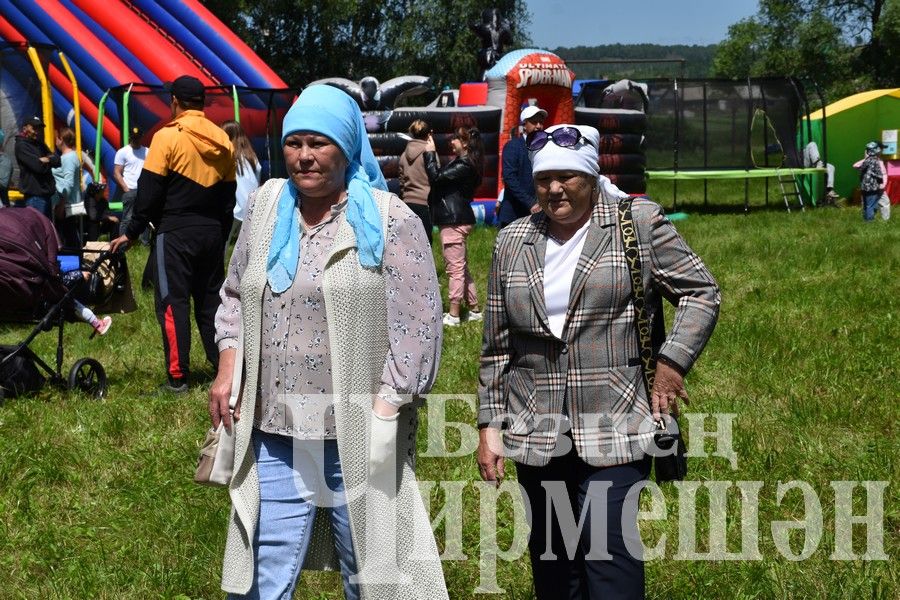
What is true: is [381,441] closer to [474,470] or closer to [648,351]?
[648,351]

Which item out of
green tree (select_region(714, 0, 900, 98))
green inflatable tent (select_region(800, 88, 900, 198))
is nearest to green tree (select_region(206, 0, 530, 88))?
green tree (select_region(714, 0, 900, 98))

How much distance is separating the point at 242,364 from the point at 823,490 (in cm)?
324

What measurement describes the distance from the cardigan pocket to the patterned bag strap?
353 mm

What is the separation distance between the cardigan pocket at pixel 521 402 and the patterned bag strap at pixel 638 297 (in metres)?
0.35

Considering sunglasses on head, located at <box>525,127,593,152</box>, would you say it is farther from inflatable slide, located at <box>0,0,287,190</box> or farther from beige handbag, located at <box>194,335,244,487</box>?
inflatable slide, located at <box>0,0,287,190</box>

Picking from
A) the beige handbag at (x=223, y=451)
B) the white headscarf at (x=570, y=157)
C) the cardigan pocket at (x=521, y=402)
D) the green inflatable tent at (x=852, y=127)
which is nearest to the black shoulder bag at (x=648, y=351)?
the white headscarf at (x=570, y=157)

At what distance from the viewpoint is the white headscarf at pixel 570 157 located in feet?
12.3

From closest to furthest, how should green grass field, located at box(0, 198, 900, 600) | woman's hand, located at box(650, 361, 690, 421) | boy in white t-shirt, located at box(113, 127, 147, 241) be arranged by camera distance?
woman's hand, located at box(650, 361, 690, 421)
green grass field, located at box(0, 198, 900, 600)
boy in white t-shirt, located at box(113, 127, 147, 241)

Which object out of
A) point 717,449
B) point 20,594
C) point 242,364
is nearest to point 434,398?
point 717,449

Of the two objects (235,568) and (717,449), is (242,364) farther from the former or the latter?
(717,449)

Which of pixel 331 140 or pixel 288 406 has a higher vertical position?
pixel 331 140

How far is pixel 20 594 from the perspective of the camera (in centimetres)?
491

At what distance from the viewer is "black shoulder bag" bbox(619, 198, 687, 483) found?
3.71 metres

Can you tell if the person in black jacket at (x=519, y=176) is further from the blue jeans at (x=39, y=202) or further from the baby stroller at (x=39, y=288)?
the blue jeans at (x=39, y=202)
